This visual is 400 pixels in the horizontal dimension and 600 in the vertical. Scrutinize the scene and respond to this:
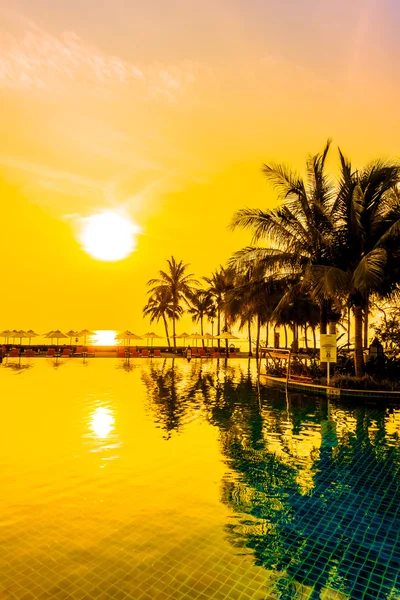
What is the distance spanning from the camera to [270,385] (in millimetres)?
17922

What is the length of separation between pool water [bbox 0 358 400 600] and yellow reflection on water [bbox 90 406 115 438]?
0.23ft

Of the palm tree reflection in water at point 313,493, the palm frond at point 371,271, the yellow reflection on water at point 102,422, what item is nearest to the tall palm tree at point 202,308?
the palm frond at point 371,271

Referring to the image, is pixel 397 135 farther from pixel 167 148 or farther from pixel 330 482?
pixel 330 482

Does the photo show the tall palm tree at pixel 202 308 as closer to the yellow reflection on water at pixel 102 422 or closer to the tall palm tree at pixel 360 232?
the tall palm tree at pixel 360 232

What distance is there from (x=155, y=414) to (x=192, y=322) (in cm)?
3598

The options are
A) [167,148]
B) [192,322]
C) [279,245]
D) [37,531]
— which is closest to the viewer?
[37,531]

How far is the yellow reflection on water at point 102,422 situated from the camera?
9109 millimetres

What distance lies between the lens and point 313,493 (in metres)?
5.73

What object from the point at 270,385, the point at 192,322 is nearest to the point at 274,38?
the point at 270,385

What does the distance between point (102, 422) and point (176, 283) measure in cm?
2986

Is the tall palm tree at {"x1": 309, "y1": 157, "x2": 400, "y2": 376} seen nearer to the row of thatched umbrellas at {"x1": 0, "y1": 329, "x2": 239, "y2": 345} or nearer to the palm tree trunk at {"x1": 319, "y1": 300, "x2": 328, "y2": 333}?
the palm tree trunk at {"x1": 319, "y1": 300, "x2": 328, "y2": 333}

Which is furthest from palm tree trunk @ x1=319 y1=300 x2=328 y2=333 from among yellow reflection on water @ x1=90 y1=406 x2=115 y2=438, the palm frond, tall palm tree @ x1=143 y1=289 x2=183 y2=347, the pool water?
tall palm tree @ x1=143 y1=289 x2=183 y2=347

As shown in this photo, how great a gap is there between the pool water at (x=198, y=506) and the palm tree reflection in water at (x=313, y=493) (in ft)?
0.07

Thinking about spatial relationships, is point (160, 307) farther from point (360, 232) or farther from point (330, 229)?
point (360, 232)
